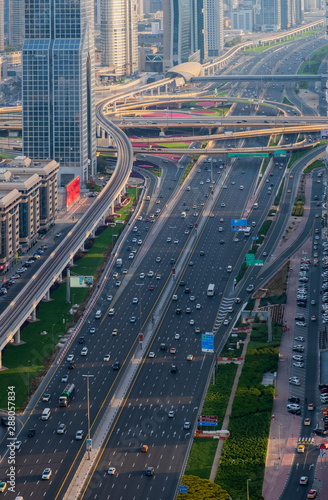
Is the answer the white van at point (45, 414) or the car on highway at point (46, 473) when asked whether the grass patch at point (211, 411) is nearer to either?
the car on highway at point (46, 473)

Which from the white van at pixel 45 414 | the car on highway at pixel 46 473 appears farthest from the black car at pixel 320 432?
the white van at pixel 45 414

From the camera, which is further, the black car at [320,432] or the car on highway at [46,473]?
the black car at [320,432]

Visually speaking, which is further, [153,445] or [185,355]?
[185,355]

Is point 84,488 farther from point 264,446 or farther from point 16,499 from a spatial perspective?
point 264,446

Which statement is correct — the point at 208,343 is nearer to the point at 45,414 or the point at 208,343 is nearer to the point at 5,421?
the point at 45,414

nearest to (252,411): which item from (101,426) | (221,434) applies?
(221,434)
